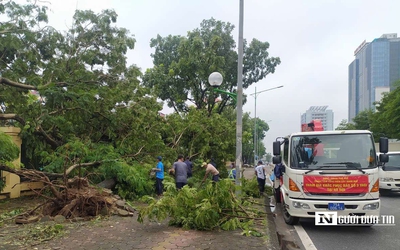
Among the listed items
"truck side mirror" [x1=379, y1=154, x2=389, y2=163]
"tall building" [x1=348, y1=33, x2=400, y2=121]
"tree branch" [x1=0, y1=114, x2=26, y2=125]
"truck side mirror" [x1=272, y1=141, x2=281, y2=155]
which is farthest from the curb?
"tall building" [x1=348, y1=33, x2=400, y2=121]

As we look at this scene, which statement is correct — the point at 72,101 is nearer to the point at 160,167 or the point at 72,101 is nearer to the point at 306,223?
the point at 160,167

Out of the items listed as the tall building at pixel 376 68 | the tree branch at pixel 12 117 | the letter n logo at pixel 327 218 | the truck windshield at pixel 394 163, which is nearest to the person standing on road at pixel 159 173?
the tree branch at pixel 12 117

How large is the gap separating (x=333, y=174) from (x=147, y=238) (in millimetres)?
3937

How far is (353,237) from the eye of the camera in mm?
6273

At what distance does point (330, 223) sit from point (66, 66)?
10597mm

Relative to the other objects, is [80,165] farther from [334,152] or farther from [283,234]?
[334,152]

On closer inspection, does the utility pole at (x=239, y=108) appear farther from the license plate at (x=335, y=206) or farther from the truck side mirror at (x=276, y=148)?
the license plate at (x=335, y=206)

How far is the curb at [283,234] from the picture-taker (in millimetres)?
5468

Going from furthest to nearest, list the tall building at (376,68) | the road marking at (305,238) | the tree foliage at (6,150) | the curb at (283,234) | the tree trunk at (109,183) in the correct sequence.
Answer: the tall building at (376,68), the tree trunk at (109,183), the tree foliage at (6,150), the road marking at (305,238), the curb at (283,234)

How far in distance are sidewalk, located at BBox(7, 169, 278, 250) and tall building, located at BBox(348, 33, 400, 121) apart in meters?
53.8

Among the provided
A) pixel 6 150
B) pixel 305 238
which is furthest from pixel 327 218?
pixel 6 150

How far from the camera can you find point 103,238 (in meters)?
5.70

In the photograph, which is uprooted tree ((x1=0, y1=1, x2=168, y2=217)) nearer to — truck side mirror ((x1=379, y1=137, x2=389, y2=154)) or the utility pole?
the utility pole

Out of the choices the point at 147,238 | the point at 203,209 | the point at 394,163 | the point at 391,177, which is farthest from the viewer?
the point at 394,163
